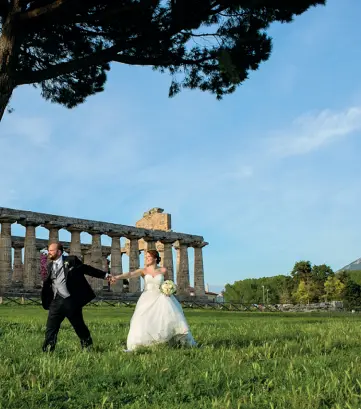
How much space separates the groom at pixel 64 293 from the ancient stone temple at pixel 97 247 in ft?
122

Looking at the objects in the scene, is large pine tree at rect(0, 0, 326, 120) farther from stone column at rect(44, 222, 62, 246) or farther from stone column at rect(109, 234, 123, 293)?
stone column at rect(109, 234, 123, 293)

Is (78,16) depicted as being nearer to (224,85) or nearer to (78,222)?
(224,85)

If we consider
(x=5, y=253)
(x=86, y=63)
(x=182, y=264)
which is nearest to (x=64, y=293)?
(x=86, y=63)

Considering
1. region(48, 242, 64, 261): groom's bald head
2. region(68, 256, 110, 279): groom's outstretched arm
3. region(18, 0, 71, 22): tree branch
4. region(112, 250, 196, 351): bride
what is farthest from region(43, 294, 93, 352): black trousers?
region(18, 0, 71, 22): tree branch

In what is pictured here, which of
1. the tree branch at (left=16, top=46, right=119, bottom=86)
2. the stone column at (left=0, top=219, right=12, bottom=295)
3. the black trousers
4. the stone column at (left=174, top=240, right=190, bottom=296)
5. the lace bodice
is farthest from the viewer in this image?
the stone column at (left=174, top=240, right=190, bottom=296)

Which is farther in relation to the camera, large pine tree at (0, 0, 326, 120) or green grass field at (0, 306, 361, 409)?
large pine tree at (0, 0, 326, 120)

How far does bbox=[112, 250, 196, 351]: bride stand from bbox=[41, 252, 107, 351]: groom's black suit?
0.84m

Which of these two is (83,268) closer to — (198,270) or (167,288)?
(167,288)

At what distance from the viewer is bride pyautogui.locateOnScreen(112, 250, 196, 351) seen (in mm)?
8883

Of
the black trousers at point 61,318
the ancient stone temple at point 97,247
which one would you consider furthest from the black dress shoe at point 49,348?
the ancient stone temple at point 97,247

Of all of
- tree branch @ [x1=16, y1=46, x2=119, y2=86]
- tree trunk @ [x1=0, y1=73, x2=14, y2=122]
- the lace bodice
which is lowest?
the lace bodice

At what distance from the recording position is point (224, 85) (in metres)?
17.5

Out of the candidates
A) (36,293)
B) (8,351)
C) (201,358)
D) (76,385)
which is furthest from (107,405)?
(36,293)

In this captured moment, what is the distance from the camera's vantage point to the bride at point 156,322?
8.88 metres
